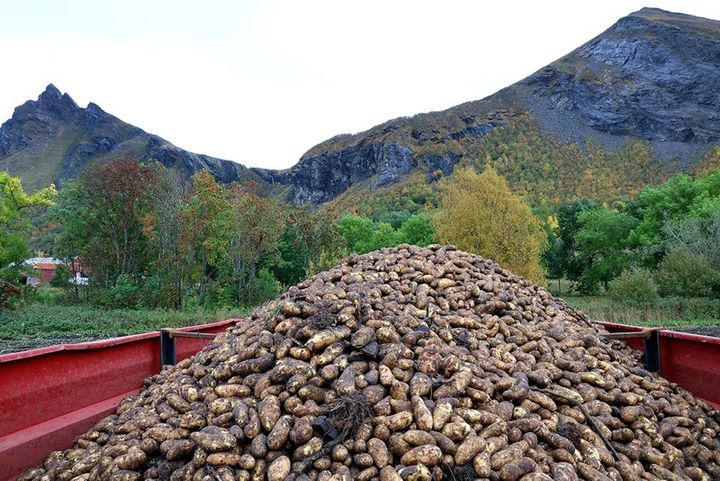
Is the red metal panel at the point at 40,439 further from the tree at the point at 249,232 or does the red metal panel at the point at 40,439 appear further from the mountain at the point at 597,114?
the mountain at the point at 597,114

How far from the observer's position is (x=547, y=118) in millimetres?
74125

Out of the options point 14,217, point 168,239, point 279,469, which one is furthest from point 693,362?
point 14,217

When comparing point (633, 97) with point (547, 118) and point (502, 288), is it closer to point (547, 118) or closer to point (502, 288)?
point (547, 118)

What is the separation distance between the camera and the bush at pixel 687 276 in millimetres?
17578

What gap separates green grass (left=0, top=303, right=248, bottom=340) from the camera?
13133mm

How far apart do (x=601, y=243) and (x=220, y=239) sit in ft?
76.0

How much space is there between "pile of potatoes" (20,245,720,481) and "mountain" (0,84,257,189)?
91246mm

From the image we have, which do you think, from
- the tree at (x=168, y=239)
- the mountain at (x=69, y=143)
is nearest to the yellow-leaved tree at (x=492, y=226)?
the tree at (x=168, y=239)

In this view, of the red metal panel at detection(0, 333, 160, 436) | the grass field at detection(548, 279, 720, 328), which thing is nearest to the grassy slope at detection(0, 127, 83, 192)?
the grass field at detection(548, 279, 720, 328)

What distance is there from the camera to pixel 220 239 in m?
17.6

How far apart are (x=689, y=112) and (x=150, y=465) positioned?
82.6 m

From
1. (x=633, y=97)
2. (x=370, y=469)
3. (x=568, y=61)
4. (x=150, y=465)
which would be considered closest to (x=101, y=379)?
(x=150, y=465)

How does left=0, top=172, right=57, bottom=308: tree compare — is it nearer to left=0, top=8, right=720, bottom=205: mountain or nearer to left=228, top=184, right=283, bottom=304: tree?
left=228, top=184, right=283, bottom=304: tree

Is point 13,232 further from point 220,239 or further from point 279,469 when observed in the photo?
point 279,469
